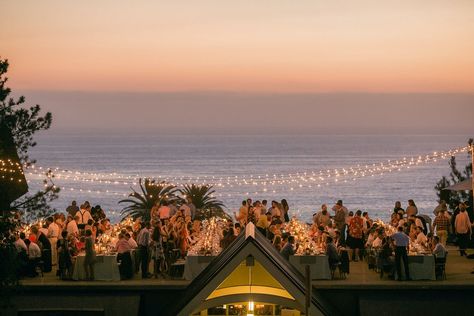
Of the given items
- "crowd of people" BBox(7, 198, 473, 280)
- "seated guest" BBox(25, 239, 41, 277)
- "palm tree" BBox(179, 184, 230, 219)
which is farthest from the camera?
"palm tree" BBox(179, 184, 230, 219)

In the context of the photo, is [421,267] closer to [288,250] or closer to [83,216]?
[288,250]

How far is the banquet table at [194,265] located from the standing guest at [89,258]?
2130 mm

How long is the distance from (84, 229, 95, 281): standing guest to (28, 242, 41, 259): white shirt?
1293 millimetres

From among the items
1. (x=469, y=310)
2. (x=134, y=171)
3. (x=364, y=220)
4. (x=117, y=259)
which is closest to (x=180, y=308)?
(x=117, y=259)

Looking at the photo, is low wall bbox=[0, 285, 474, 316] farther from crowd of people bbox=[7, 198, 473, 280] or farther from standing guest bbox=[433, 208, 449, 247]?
standing guest bbox=[433, 208, 449, 247]

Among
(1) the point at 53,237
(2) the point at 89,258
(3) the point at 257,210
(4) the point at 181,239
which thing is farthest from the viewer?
(3) the point at 257,210

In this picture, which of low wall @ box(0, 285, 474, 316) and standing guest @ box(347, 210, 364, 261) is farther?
standing guest @ box(347, 210, 364, 261)

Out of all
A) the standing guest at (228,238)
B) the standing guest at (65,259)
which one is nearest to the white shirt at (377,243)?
the standing guest at (228,238)

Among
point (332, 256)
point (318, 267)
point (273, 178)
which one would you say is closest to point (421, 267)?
point (332, 256)

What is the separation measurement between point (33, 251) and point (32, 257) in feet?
0.48

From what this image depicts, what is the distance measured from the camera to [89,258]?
26078mm

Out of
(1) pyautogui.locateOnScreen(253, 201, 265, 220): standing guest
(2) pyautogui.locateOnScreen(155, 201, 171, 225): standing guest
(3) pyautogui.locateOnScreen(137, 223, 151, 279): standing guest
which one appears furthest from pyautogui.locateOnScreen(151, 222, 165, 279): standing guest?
(1) pyautogui.locateOnScreen(253, 201, 265, 220): standing guest

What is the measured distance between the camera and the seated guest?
26.6 m

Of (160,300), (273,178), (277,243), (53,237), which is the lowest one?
(160,300)
